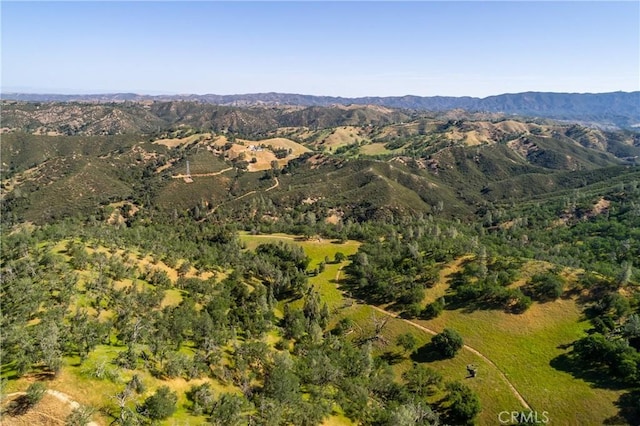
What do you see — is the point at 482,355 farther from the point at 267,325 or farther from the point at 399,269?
the point at 267,325

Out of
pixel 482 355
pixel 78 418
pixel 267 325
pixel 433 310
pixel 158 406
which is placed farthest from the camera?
pixel 433 310

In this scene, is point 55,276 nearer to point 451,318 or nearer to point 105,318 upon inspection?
point 105,318

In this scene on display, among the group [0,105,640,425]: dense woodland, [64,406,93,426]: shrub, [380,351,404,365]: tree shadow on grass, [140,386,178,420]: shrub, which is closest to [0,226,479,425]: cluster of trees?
[140,386,178,420]: shrub

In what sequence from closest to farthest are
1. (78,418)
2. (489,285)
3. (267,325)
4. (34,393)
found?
(78,418)
(34,393)
(267,325)
(489,285)

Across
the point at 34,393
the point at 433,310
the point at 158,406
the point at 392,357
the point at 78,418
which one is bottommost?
the point at 392,357

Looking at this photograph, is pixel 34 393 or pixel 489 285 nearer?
pixel 34 393

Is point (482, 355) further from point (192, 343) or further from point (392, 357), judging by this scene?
point (192, 343)

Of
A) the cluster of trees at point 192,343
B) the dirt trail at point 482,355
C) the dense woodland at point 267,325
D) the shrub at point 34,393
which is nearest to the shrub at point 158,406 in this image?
the cluster of trees at point 192,343

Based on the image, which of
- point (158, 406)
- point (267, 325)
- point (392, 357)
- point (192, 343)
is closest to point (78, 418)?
point (158, 406)

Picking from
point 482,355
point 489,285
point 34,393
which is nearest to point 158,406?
point 34,393

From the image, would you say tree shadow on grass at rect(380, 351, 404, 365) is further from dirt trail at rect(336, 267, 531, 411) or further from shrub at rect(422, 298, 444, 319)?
shrub at rect(422, 298, 444, 319)

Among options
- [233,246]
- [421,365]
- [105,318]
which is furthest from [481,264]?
[105,318]

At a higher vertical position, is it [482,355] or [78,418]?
[78,418]
